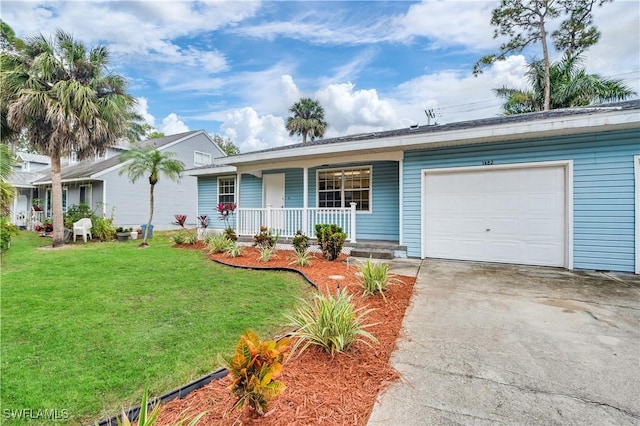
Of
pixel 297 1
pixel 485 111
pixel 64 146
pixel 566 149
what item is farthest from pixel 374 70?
pixel 64 146

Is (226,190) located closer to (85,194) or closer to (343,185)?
(343,185)

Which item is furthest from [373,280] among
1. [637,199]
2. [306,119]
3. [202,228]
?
[306,119]

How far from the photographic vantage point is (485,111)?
53.8 feet

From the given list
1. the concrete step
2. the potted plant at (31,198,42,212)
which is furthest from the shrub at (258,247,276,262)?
the potted plant at (31,198,42,212)

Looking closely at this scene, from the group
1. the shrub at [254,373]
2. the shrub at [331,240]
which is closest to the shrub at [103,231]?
the shrub at [331,240]

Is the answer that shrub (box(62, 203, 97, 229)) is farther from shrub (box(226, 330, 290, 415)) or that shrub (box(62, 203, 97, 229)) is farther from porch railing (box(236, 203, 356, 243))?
shrub (box(226, 330, 290, 415))

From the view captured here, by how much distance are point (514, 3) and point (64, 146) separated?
22452 millimetres

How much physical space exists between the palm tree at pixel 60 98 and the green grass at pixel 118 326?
5.45m

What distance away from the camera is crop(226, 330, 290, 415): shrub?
1.67 metres

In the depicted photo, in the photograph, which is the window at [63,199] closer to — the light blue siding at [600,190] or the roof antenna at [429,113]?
the roof antenna at [429,113]

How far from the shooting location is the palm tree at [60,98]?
942 centimetres

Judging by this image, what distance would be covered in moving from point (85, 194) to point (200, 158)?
653cm

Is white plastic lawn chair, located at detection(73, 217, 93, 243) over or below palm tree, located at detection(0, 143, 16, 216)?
below

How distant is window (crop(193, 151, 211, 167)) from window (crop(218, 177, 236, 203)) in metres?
7.72
